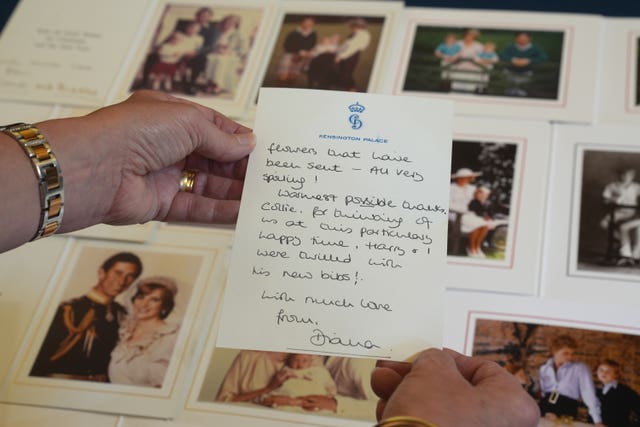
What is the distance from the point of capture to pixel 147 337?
834 millimetres

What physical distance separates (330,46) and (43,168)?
1.88ft

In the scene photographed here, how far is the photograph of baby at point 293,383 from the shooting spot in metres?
0.78

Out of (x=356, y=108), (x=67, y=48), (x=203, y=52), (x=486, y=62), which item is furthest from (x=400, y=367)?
(x=67, y=48)

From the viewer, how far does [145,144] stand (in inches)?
27.7

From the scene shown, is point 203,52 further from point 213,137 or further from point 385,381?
point 385,381

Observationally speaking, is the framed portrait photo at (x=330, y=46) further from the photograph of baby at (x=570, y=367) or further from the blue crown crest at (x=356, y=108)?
the photograph of baby at (x=570, y=367)

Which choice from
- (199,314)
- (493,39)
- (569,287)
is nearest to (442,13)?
(493,39)

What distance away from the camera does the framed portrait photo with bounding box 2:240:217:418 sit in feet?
2.63

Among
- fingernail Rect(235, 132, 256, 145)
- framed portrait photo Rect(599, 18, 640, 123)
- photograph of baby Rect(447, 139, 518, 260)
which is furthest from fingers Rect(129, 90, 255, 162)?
framed portrait photo Rect(599, 18, 640, 123)

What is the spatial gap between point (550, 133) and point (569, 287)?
23 centimetres

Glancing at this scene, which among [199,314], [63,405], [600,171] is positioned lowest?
[63,405]

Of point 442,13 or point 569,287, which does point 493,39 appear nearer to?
point 442,13

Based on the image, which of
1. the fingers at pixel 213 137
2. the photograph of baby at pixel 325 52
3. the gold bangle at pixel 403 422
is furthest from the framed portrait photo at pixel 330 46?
the gold bangle at pixel 403 422
